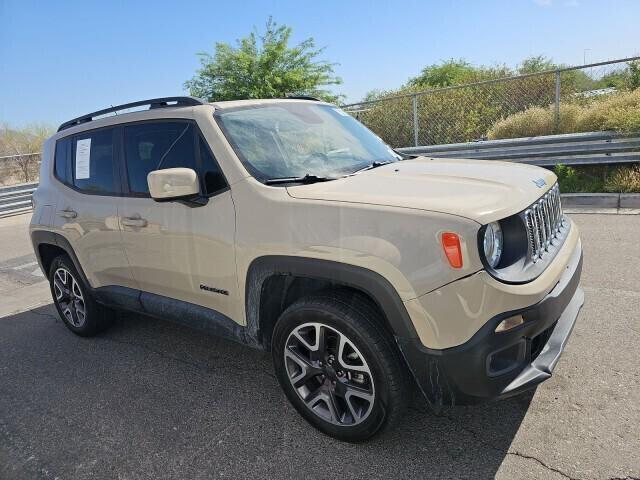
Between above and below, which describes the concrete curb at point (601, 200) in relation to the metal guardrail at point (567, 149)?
below

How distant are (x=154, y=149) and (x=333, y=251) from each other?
5.69 feet

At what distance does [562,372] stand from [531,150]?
6.14 meters

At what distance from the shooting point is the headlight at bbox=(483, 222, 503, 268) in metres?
2.12

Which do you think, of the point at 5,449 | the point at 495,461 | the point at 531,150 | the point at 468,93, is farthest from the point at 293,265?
the point at 468,93

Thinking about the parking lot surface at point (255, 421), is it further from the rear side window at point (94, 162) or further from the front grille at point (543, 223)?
the rear side window at point (94, 162)

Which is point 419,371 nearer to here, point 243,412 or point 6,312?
point 243,412

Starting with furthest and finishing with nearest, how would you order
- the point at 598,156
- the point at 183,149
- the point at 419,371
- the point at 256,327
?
the point at 598,156 < the point at 183,149 < the point at 256,327 < the point at 419,371

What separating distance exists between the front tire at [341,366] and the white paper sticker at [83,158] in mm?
2353

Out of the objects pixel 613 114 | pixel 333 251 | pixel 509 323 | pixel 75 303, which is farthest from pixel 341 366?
pixel 613 114

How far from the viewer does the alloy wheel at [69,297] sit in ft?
14.3

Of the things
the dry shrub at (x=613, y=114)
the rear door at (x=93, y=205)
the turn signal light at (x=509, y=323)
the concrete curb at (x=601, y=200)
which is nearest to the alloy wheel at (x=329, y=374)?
the turn signal light at (x=509, y=323)

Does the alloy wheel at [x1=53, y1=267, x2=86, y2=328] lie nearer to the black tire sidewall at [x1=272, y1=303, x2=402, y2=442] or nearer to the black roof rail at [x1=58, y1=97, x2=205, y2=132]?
the black roof rail at [x1=58, y1=97, x2=205, y2=132]

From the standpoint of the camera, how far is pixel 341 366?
2.52 metres

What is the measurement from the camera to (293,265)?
2490mm
